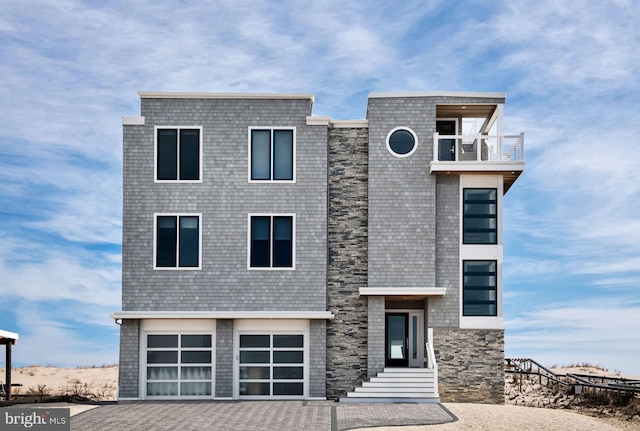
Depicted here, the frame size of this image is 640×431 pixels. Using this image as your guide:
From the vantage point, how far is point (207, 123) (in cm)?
2619

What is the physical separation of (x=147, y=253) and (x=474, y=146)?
11119 millimetres

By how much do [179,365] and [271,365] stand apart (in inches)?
113

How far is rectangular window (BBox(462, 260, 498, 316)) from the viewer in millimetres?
25672

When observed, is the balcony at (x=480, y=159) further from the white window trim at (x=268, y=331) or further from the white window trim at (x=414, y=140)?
the white window trim at (x=268, y=331)

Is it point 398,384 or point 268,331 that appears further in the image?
point 268,331

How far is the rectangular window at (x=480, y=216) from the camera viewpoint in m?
25.8

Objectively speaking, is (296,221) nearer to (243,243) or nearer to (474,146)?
(243,243)

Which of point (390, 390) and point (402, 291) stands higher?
point (402, 291)

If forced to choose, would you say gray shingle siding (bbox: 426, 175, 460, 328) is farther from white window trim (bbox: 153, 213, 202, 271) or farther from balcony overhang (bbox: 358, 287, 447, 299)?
white window trim (bbox: 153, 213, 202, 271)

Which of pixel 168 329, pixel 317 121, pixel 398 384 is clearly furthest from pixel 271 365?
pixel 317 121

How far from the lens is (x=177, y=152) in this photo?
26188 mm

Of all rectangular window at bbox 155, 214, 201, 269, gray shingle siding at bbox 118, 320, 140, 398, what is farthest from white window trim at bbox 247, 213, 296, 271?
gray shingle siding at bbox 118, 320, 140, 398

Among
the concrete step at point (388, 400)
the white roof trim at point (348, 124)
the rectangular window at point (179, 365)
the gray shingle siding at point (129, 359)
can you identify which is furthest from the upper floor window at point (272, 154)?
the concrete step at point (388, 400)

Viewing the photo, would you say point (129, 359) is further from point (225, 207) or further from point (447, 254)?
point (447, 254)
